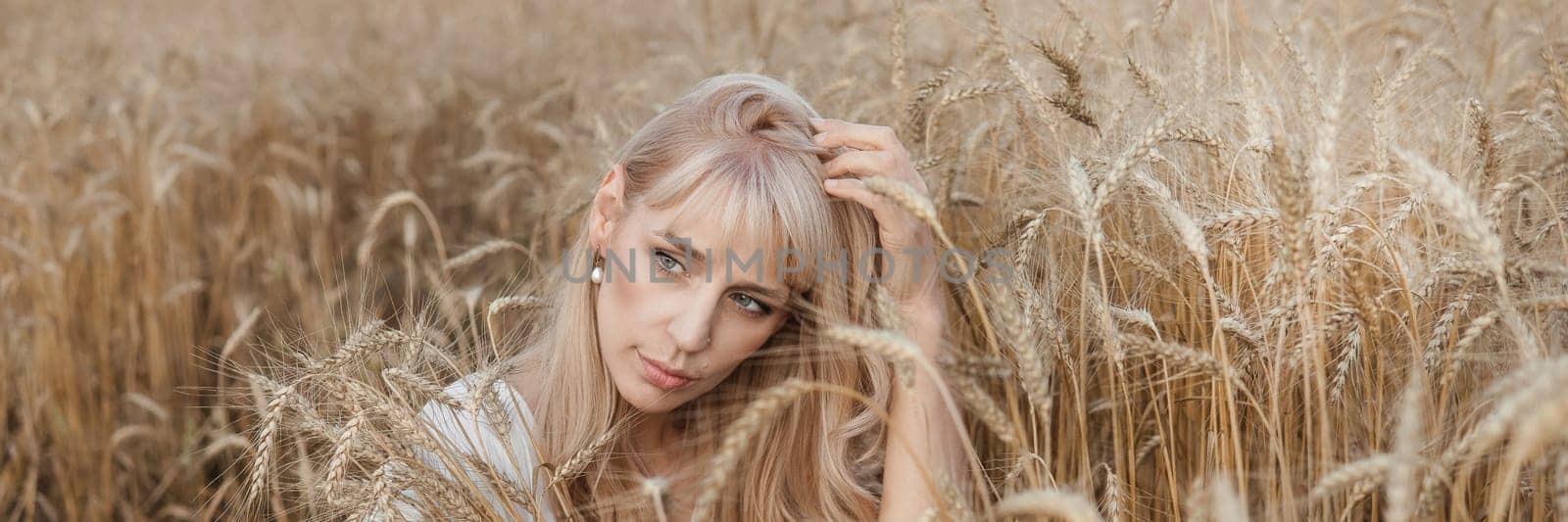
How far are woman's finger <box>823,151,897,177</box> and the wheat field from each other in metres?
0.26

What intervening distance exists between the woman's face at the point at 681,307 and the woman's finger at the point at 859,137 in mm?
248

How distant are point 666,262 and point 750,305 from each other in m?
0.16

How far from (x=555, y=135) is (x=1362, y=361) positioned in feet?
7.05

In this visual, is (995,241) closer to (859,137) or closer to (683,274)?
(859,137)

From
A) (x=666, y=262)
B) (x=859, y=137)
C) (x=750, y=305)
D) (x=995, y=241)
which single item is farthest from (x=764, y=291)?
(x=995, y=241)

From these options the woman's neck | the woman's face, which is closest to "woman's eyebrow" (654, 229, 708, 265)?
the woman's face

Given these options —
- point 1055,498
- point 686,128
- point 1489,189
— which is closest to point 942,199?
point 686,128

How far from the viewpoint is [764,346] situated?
6.48 feet

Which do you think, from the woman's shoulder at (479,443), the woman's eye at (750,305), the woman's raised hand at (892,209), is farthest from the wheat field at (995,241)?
the woman's eye at (750,305)

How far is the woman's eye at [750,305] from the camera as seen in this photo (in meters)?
1.70

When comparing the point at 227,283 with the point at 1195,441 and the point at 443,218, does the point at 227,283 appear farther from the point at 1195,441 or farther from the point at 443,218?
the point at 1195,441

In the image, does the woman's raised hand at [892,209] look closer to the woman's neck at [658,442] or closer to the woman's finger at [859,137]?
the woman's finger at [859,137]

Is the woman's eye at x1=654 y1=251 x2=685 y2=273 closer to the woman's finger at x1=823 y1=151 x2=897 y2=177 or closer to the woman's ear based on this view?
the woman's ear

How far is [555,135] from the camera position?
116 inches
